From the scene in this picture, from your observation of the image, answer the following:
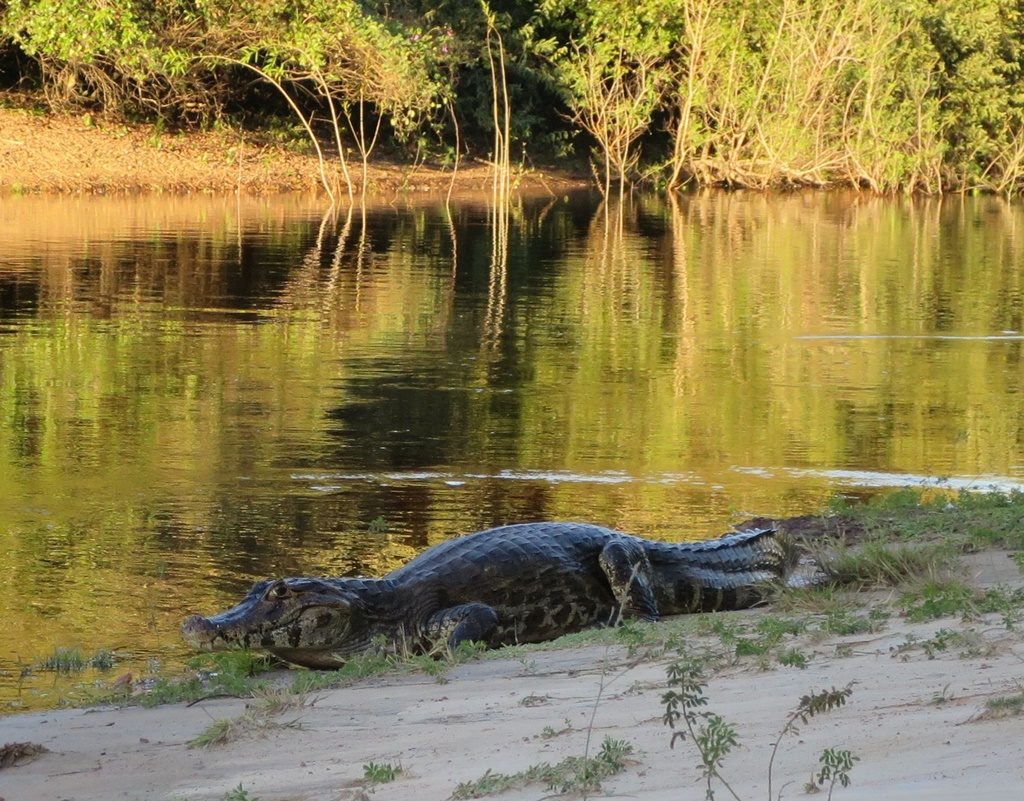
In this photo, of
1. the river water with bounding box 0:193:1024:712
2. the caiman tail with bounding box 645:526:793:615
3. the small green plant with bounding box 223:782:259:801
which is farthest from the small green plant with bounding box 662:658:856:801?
the river water with bounding box 0:193:1024:712

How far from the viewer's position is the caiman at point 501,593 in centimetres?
700

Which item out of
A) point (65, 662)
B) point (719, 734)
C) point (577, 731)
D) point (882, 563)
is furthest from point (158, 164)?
point (719, 734)

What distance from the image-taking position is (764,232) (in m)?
33.0

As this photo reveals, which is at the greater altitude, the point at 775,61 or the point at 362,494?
the point at 775,61

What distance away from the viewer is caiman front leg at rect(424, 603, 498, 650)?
23.6 feet

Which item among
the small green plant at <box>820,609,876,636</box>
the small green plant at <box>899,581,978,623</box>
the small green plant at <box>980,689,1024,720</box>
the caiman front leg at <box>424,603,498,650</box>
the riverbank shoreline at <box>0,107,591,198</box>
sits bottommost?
the caiman front leg at <box>424,603,498,650</box>

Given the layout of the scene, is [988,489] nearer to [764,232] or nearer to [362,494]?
[362,494]

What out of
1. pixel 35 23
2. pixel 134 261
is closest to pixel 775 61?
pixel 35 23

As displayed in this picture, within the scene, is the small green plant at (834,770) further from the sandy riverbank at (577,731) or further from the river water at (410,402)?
the river water at (410,402)

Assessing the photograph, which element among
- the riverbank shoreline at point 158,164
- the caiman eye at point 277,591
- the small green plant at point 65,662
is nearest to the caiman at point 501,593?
the caiman eye at point 277,591

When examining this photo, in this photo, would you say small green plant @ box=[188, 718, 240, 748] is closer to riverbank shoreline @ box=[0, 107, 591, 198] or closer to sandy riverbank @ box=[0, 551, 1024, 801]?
sandy riverbank @ box=[0, 551, 1024, 801]

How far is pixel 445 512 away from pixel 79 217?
2202cm

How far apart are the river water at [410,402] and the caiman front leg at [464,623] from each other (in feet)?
3.68

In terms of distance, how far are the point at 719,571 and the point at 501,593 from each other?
117 centimetres
